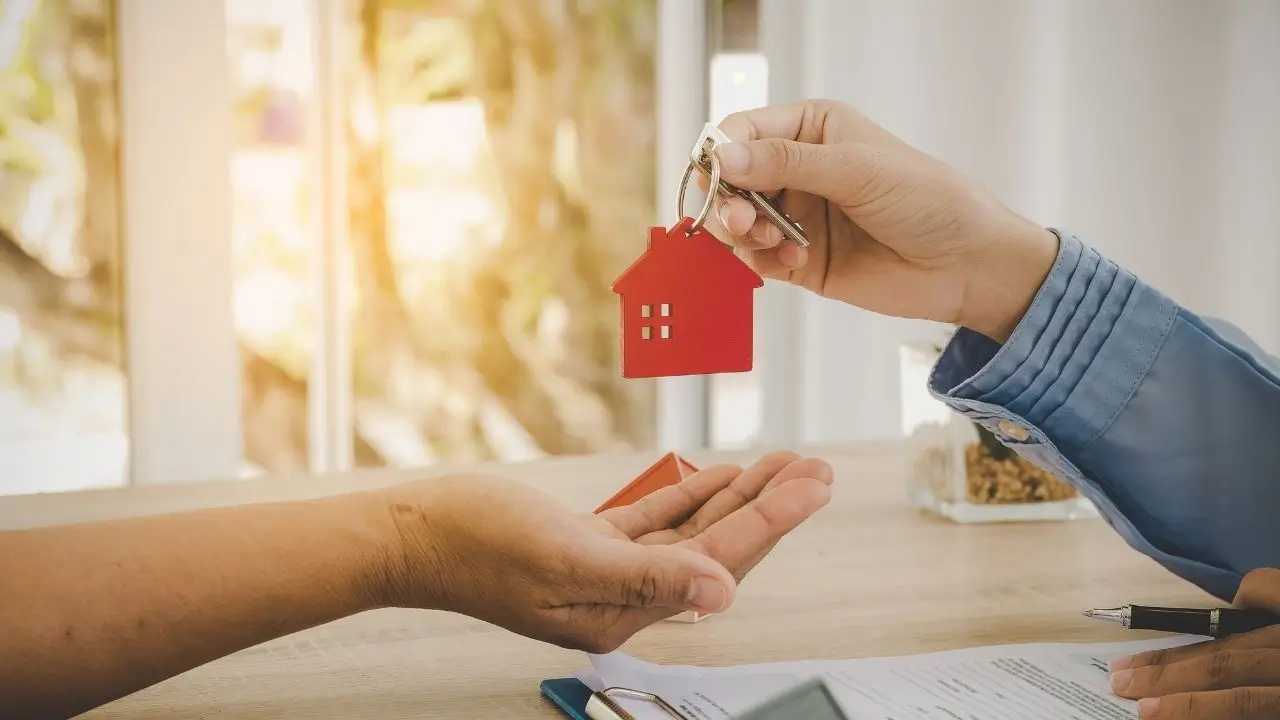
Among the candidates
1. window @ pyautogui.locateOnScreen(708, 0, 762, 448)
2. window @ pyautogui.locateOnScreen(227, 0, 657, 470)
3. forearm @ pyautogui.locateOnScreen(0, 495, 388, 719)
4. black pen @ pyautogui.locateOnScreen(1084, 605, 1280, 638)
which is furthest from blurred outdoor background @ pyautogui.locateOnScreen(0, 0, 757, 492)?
black pen @ pyautogui.locateOnScreen(1084, 605, 1280, 638)

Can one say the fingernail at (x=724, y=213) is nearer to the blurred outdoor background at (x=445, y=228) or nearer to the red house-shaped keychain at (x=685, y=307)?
the red house-shaped keychain at (x=685, y=307)

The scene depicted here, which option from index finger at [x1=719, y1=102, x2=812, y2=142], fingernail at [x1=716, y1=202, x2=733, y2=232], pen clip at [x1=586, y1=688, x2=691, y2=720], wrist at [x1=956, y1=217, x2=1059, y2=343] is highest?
index finger at [x1=719, y1=102, x2=812, y2=142]

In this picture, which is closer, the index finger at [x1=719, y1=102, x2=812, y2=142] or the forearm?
the forearm

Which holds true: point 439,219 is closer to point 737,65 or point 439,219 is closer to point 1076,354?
point 737,65

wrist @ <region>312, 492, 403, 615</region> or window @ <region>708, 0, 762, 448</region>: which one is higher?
window @ <region>708, 0, 762, 448</region>

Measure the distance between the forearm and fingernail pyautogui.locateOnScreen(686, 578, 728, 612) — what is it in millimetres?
215

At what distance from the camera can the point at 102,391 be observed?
9.12 feet

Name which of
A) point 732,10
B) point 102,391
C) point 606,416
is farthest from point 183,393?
point 732,10

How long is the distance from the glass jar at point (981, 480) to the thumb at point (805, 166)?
1.31 ft

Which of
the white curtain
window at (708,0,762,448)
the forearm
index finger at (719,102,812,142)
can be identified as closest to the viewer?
the forearm

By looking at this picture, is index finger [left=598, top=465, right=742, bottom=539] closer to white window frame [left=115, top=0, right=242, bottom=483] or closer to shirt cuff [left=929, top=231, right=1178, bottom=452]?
shirt cuff [left=929, top=231, right=1178, bottom=452]

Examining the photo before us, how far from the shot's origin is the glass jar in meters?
1.32

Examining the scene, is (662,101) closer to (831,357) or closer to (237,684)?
(831,357)

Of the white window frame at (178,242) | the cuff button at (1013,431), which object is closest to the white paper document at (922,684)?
the cuff button at (1013,431)
